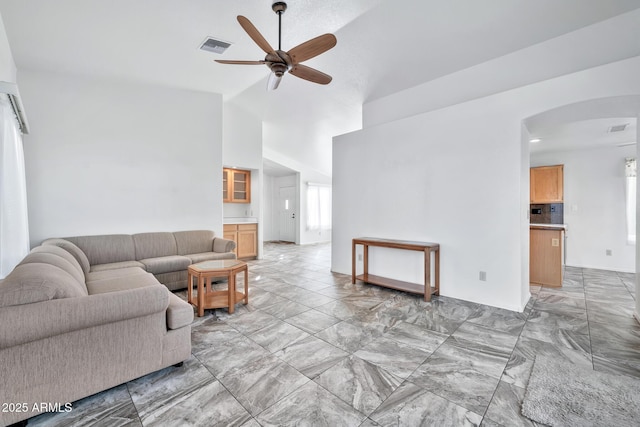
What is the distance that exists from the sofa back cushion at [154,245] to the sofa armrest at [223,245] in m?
0.61

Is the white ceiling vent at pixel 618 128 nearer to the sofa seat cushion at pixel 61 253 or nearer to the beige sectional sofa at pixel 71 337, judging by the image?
the beige sectional sofa at pixel 71 337

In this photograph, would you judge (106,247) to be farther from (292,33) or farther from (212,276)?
(292,33)

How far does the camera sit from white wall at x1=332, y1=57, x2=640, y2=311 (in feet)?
10.1

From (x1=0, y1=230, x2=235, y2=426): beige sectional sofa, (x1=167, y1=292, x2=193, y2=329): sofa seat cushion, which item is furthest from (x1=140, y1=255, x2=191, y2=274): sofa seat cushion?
(x1=167, y1=292, x2=193, y2=329): sofa seat cushion

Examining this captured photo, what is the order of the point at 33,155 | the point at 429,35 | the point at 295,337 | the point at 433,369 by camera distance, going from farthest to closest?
the point at 33,155, the point at 429,35, the point at 295,337, the point at 433,369

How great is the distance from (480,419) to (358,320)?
146cm

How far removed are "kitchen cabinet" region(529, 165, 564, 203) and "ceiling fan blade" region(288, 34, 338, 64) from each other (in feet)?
18.3

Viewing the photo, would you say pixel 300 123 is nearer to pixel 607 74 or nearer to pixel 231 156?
pixel 231 156

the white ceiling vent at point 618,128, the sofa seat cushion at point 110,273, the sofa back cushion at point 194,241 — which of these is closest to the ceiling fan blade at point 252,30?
the sofa seat cushion at point 110,273

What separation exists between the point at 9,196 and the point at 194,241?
2532 mm

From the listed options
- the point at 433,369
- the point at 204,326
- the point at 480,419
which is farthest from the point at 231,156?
the point at 480,419

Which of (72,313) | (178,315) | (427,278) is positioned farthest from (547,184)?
A: (72,313)

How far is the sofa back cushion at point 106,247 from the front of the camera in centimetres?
389

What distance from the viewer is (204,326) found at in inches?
111
